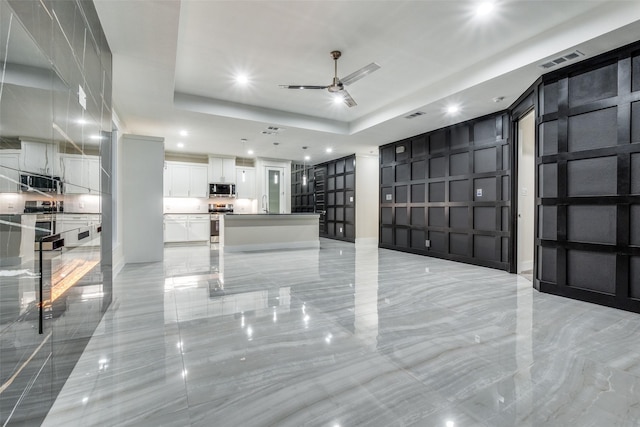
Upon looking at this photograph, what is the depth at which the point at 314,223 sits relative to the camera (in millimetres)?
8266

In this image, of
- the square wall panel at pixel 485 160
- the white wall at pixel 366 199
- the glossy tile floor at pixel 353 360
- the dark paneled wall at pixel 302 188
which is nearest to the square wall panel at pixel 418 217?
the square wall panel at pixel 485 160

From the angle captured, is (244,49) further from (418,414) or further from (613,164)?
(613,164)

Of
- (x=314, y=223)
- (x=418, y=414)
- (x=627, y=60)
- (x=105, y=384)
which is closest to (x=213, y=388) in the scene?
(x=105, y=384)

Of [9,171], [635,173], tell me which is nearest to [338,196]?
[635,173]

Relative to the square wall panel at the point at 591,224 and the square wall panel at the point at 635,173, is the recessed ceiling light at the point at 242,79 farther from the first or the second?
the square wall panel at the point at 635,173

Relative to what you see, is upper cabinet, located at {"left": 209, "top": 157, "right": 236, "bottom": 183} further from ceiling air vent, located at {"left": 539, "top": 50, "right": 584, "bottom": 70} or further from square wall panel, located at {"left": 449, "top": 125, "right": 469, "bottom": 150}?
ceiling air vent, located at {"left": 539, "top": 50, "right": 584, "bottom": 70}

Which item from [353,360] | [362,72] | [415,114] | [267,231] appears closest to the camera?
[353,360]

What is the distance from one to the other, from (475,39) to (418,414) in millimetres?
3938

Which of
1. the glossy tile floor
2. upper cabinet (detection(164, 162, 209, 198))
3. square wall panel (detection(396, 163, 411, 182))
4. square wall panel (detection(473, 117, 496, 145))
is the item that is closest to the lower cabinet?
upper cabinet (detection(164, 162, 209, 198))

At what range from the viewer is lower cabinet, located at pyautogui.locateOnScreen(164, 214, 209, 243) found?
28.1 feet

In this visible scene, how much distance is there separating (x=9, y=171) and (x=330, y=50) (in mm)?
3538

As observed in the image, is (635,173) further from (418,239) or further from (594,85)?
(418,239)

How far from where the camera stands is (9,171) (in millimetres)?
1106

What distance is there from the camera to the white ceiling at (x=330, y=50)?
2.95 m
